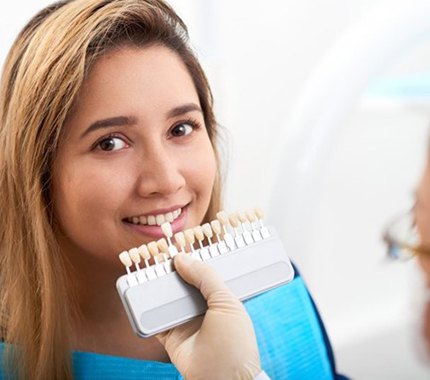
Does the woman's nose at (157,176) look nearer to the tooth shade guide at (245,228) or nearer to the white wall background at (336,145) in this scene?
the tooth shade guide at (245,228)

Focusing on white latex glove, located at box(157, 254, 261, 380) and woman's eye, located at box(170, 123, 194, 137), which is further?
woman's eye, located at box(170, 123, 194, 137)

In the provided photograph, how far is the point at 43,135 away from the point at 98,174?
0.08 metres

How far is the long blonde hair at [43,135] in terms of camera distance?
34.6 inches

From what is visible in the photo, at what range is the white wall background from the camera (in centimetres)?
172

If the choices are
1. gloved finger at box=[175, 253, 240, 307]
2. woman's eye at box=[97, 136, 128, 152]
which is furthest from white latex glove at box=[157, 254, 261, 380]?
woman's eye at box=[97, 136, 128, 152]

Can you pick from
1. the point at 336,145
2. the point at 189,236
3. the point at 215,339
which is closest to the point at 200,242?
the point at 189,236

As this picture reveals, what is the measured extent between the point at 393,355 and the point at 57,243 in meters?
1.53

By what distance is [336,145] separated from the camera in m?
1.86

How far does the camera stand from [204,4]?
1.69m

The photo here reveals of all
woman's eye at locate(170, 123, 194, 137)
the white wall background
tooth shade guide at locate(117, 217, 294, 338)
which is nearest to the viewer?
tooth shade guide at locate(117, 217, 294, 338)

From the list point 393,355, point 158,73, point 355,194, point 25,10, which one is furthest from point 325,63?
point 393,355

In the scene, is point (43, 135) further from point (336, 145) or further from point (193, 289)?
point (336, 145)

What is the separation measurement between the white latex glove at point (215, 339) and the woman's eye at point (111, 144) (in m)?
0.16

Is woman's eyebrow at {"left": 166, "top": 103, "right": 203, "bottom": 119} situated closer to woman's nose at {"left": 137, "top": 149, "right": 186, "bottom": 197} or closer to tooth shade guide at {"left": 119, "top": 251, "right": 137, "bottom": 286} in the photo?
woman's nose at {"left": 137, "top": 149, "right": 186, "bottom": 197}
